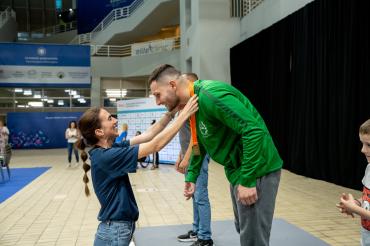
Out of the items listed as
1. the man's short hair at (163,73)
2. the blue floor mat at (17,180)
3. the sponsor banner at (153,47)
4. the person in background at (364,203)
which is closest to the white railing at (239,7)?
the sponsor banner at (153,47)

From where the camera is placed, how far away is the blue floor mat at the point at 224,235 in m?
3.56

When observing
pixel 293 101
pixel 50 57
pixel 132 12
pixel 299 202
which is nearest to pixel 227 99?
pixel 299 202

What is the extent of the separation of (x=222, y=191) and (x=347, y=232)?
2908 mm

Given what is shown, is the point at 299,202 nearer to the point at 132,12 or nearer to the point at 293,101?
the point at 293,101

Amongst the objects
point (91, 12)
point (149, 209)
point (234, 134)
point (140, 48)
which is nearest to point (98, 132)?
point (234, 134)

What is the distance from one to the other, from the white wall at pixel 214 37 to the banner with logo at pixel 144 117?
2275 millimetres

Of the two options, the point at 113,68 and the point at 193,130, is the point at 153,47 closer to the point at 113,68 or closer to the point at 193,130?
the point at 113,68

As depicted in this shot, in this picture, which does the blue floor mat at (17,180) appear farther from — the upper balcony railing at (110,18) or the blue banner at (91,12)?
the blue banner at (91,12)

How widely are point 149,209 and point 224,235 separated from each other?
1981 millimetres

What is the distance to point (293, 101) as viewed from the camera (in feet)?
27.8

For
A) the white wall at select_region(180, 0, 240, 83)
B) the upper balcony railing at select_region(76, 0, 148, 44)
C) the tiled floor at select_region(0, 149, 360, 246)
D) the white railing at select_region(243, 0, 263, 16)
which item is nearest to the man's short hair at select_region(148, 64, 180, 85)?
the tiled floor at select_region(0, 149, 360, 246)

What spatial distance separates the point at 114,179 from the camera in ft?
6.89

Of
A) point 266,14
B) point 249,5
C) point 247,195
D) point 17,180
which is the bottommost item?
point 17,180

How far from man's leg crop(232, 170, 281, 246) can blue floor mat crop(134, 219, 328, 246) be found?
1.60 metres
